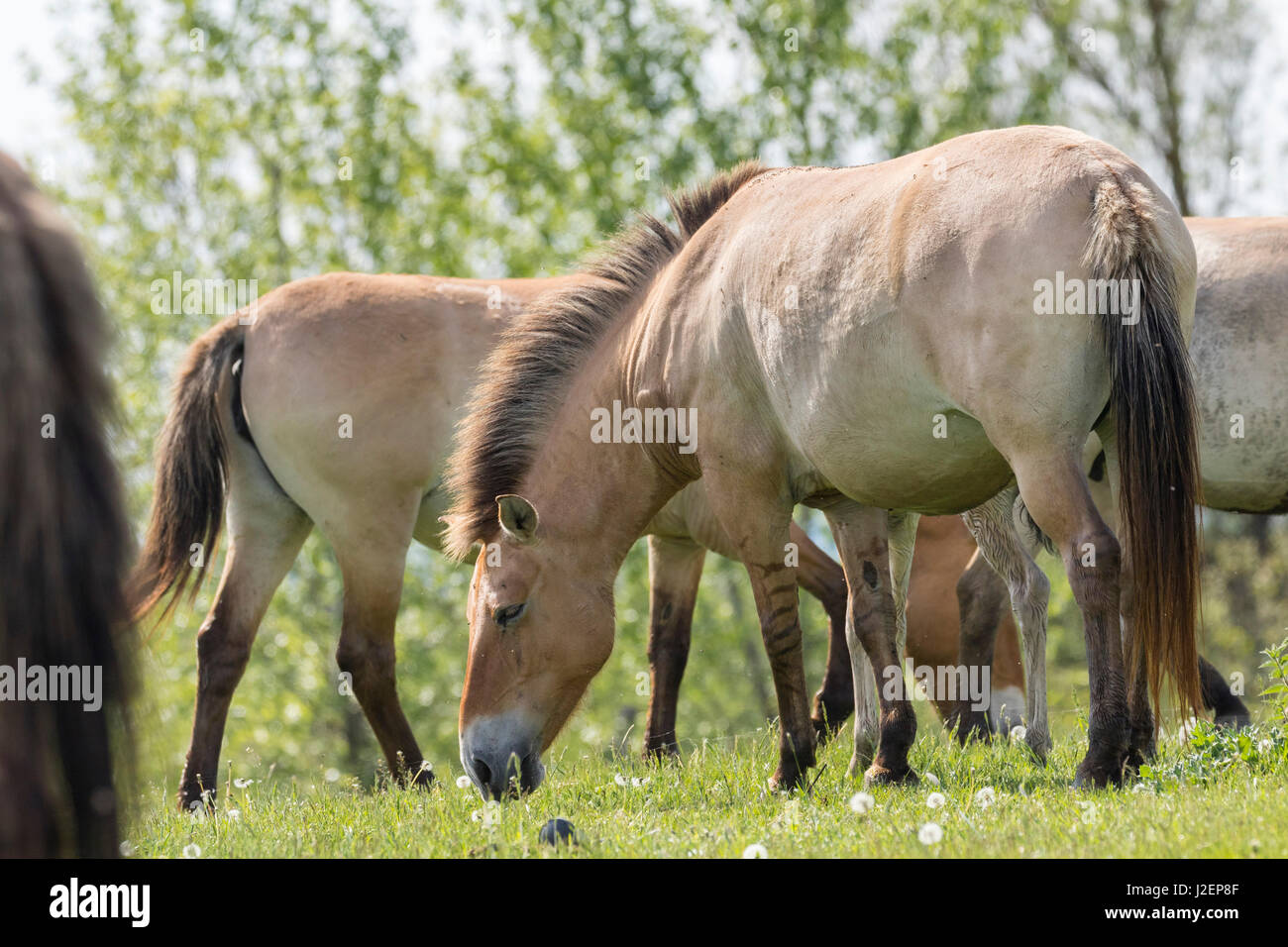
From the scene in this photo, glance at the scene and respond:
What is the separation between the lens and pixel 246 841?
4.36m

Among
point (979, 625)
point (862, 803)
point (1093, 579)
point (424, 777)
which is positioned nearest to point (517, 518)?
point (424, 777)

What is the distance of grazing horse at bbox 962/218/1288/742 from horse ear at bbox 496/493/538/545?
242 centimetres

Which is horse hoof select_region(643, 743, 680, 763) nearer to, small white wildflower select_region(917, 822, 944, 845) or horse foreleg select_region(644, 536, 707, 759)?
horse foreleg select_region(644, 536, 707, 759)

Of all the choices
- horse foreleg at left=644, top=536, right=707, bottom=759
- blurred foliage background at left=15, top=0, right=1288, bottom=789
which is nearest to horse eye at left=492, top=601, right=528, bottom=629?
horse foreleg at left=644, top=536, right=707, bottom=759

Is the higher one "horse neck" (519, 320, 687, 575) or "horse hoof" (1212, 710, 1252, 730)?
"horse neck" (519, 320, 687, 575)

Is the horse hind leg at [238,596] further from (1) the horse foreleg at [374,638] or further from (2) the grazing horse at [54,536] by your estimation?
(2) the grazing horse at [54,536]

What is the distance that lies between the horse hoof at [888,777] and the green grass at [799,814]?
0.19 feet

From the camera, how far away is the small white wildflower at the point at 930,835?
130 inches

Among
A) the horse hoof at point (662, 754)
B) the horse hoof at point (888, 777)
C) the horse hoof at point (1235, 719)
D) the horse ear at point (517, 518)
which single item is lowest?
the horse hoof at point (662, 754)

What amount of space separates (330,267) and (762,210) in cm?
1497

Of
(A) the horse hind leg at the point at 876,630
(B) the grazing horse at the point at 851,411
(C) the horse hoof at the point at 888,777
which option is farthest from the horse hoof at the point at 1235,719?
(C) the horse hoof at the point at 888,777

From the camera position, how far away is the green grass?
3.33 m
